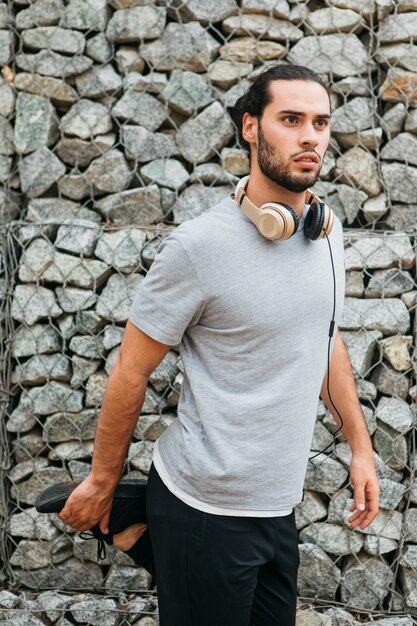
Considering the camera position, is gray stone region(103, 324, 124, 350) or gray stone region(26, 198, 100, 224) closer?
gray stone region(103, 324, 124, 350)

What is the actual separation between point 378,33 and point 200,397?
1.74 metres

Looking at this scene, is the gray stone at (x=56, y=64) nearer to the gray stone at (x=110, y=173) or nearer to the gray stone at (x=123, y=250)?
the gray stone at (x=110, y=173)

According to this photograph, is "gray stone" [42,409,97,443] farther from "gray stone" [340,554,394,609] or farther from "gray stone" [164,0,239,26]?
"gray stone" [164,0,239,26]

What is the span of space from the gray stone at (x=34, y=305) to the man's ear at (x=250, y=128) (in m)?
1.16

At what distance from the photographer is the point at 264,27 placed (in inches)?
113

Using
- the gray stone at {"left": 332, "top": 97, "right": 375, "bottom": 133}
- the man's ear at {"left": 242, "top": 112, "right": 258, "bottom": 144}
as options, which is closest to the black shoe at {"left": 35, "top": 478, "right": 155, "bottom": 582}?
the man's ear at {"left": 242, "top": 112, "right": 258, "bottom": 144}

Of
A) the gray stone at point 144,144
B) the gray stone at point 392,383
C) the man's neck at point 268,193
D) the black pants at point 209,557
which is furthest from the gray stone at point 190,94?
the black pants at point 209,557

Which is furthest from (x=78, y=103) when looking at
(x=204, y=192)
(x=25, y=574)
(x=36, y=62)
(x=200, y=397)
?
(x=25, y=574)

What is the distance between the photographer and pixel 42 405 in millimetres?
2832

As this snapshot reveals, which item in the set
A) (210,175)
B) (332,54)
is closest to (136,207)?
(210,175)

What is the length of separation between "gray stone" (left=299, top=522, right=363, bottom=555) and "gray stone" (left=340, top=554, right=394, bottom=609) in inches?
1.8

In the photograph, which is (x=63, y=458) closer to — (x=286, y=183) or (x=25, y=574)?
(x=25, y=574)

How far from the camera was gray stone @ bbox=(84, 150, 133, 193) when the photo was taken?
2.89 m

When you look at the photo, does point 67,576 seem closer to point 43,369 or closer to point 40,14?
point 43,369
